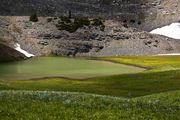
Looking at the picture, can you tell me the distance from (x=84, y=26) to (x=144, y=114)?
164 meters

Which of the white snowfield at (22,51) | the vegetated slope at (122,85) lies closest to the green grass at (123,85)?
the vegetated slope at (122,85)

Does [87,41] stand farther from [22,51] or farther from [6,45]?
[6,45]

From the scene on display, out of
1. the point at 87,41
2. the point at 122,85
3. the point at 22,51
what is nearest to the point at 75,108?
the point at 122,85

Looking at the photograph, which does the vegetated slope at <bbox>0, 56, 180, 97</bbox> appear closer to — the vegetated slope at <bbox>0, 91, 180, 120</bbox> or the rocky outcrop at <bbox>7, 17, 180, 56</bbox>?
the vegetated slope at <bbox>0, 91, 180, 120</bbox>

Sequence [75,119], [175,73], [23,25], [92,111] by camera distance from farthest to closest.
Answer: [23,25] → [175,73] → [92,111] → [75,119]

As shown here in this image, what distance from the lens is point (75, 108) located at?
24109 mm

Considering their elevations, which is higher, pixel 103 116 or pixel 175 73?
pixel 103 116

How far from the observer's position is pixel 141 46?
179m

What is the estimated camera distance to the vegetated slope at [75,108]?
2228 centimetres

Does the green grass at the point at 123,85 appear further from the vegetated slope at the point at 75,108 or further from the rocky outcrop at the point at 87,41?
the rocky outcrop at the point at 87,41

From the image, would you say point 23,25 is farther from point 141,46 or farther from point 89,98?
point 89,98

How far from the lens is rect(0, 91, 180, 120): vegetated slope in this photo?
22281 millimetres

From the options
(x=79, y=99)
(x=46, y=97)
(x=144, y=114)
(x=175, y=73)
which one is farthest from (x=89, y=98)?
(x=175, y=73)

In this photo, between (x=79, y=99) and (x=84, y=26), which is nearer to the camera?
(x=79, y=99)
